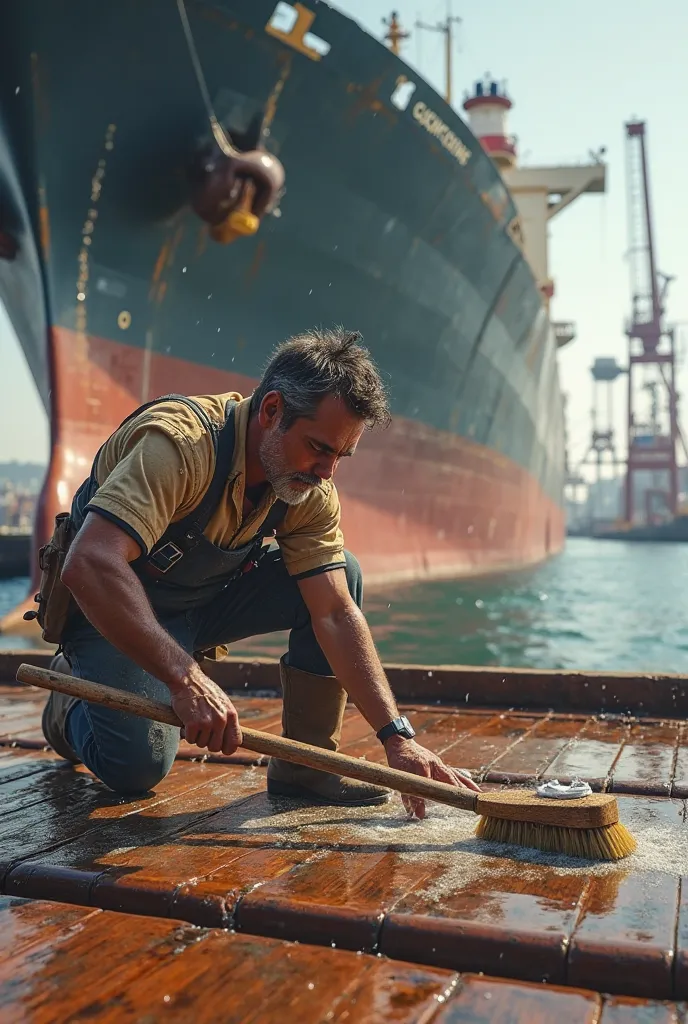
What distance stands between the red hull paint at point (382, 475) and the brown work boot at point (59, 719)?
6606 millimetres

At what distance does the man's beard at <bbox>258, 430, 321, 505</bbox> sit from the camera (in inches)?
90.1

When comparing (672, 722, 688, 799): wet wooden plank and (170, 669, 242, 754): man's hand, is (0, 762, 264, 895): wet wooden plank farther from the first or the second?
(672, 722, 688, 799): wet wooden plank

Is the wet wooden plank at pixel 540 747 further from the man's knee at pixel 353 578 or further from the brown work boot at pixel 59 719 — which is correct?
the brown work boot at pixel 59 719

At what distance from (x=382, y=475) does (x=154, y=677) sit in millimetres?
10676

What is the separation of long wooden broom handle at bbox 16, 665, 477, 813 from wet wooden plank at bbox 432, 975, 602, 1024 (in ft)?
2.24

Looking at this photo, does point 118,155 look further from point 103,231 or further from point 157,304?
point 157,304

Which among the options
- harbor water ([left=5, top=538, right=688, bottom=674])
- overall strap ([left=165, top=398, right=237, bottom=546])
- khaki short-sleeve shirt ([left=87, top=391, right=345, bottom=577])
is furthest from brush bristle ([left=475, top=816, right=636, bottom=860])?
harbor water ([left=5, top=538, right=688, bottom=674])

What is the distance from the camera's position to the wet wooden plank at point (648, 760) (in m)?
2.50

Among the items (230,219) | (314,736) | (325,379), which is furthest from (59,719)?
(230,219)

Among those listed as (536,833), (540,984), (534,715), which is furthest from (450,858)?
(534,715)

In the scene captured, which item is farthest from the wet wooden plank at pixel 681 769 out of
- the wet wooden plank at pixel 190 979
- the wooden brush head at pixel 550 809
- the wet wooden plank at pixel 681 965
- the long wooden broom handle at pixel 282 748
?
the wet wooden plank at pixel 190 979

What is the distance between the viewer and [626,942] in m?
1.46

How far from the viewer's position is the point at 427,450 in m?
14.4

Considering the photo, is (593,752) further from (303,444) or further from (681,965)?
(681,965)
